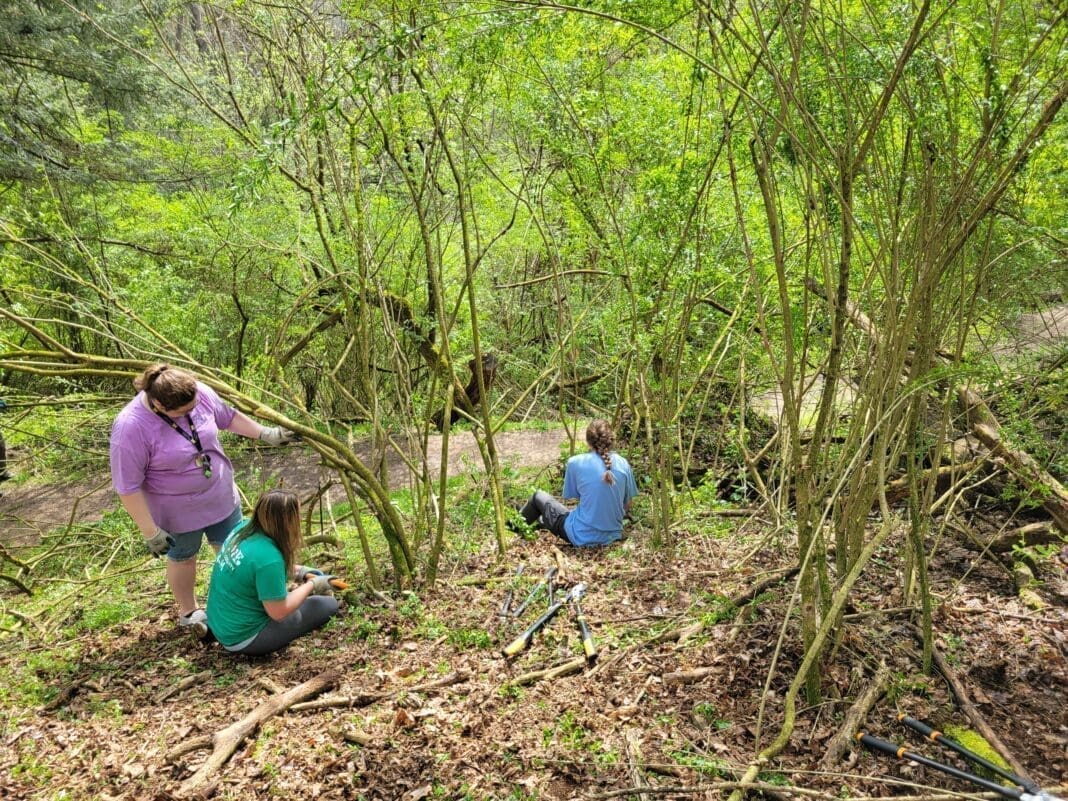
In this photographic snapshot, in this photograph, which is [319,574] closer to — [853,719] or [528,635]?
[528,635]

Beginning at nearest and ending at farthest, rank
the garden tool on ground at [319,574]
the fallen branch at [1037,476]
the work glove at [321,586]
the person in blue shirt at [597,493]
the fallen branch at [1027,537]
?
1. the fallen branch at [1037,476]
2. the fallen branch at [1027,537]
3. the work glove at [321,586]
4. the garden tool on ground at [319,574]
5. the person in blue shirt at [597,493]

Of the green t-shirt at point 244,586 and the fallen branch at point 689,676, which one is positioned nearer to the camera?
the fallen branch at point 689,676

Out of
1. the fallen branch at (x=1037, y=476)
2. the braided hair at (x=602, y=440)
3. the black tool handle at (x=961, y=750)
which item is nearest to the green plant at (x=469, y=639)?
the braided hair at (x=602, y=440)

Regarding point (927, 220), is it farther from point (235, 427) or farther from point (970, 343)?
Answer: point (235, 427)

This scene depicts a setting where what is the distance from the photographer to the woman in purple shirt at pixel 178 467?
312cm

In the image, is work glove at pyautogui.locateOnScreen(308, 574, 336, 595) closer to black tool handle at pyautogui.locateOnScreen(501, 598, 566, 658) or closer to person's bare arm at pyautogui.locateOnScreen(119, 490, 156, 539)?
person's bare arm at pyautogui.locateOnScreen(119, 490, 156, 539)

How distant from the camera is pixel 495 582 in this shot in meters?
4.19

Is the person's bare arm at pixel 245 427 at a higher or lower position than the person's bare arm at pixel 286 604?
higher

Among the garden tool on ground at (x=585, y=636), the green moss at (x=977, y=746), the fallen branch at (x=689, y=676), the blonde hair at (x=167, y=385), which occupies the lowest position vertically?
the garden tool on ground at (x=585, y=636)

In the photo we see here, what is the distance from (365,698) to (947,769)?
7.56 ft

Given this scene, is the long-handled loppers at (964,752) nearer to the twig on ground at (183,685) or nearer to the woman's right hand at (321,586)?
the woman's right hand at (321,586)

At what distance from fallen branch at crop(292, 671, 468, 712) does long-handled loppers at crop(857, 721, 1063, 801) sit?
5.94 feet

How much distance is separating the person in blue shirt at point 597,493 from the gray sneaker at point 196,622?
8.29ft

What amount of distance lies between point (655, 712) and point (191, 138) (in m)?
11.8
